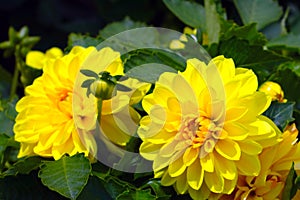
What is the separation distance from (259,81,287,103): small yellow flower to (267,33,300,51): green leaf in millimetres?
133

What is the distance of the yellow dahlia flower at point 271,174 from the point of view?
2.54ft

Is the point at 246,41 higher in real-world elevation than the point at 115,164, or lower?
higher

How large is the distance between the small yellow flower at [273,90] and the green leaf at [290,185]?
121mm

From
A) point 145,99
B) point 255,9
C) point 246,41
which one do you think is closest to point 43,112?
point 145,99

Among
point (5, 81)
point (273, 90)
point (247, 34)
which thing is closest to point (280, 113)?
point (273, 90)

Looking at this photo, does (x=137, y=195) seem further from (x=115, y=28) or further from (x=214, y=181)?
(x=115, y=28)

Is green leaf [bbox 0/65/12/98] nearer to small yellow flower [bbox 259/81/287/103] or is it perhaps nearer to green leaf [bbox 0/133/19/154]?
green leaf [bbox 0/133/19/154]

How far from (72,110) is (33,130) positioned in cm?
6

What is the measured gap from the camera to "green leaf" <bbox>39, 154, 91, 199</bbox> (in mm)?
758

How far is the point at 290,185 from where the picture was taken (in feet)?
2.52

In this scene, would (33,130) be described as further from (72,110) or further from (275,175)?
(275,175)

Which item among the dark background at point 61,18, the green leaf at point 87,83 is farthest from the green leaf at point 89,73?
the dark background at point 61,18

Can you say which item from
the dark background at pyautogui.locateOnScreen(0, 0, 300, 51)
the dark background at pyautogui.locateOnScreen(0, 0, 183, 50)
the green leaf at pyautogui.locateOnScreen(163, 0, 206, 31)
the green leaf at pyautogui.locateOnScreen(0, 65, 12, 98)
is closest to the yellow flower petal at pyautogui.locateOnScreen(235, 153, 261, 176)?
the green leaf at pyautogui.locateOnScreen(163, 0, 206, 31)

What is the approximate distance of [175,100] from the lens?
76 centimetres
